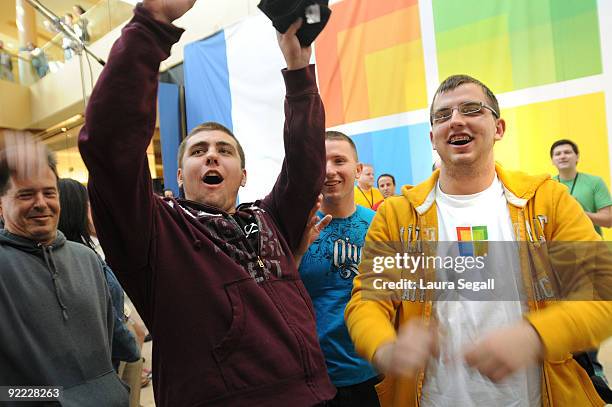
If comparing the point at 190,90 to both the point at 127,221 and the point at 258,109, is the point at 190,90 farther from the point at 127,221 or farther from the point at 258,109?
the point at 127,221

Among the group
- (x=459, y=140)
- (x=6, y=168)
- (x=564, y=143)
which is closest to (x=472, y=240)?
(x=459, y=140)

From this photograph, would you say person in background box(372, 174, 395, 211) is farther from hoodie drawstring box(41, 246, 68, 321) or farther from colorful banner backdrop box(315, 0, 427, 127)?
hoodie drawstring box(41, 246, 68, 321)

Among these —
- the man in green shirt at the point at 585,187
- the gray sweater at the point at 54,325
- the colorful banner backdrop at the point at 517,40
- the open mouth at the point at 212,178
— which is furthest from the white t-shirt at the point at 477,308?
the colorful banner backdrop at the point at 517,40

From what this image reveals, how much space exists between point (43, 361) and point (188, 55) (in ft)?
14.0

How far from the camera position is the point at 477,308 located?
2.14 feet

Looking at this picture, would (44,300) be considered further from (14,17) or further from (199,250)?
(14,17)

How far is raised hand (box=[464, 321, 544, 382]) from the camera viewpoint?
512 millimetres

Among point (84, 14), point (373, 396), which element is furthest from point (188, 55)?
point (373, 396)

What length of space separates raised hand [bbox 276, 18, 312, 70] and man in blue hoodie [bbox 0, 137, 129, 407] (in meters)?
0.47

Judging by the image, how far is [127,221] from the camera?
0.64m

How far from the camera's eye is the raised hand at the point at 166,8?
583 millimetres

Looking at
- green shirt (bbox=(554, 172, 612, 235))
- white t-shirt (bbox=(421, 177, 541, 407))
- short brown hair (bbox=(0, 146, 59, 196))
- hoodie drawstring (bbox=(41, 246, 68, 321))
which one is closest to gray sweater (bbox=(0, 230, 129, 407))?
hoodie drawstring (bbox=(41, 246, 68, 321))

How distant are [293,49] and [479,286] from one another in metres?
0.56

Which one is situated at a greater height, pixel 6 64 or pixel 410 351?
pixel 6 64
